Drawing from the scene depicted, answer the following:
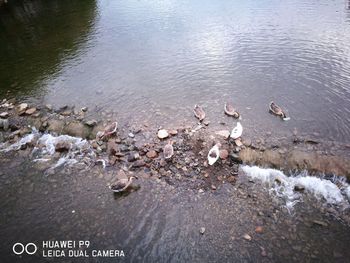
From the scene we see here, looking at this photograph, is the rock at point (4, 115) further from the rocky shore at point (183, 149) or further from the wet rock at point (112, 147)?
the wet rock at point (112, 147)

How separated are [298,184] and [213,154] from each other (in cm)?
322

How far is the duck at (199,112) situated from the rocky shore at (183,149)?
403 mm

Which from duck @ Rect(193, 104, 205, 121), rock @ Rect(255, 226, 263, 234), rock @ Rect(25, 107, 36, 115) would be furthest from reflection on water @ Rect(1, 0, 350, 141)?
rock @ Rect(255, 226, 263, 234)

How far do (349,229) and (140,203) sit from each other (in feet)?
21.9

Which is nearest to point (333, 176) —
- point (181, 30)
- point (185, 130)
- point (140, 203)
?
point (185, 130)

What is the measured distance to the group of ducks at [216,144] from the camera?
9.64 m

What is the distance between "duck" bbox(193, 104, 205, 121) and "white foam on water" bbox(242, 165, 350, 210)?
3281mm

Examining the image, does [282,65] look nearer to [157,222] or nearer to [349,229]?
[349,229]

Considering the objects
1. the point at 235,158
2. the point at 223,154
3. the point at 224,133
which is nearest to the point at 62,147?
the point at 223,154

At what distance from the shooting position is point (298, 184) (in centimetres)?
979

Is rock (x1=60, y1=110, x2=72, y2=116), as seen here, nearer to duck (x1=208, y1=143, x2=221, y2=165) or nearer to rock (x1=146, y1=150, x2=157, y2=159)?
rock (x1=146, y1=150, x2=157, y2=159)

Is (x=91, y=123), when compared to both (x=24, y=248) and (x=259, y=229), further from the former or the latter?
(x=259, y=229)

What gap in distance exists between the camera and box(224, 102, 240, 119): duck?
41.7ft

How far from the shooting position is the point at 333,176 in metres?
9.96
